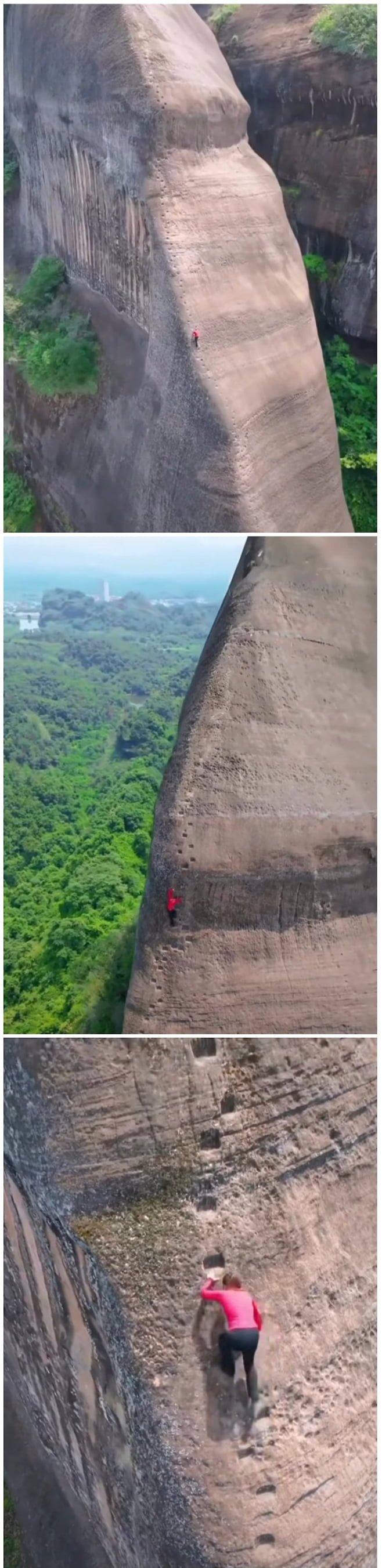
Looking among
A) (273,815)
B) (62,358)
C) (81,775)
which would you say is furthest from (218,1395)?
(62,358)

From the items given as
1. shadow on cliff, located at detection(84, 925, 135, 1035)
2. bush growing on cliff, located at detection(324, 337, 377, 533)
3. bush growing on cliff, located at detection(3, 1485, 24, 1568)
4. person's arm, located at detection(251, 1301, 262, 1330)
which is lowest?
bush growing on cliff, located at detection(3, 1485, 24, 1568)

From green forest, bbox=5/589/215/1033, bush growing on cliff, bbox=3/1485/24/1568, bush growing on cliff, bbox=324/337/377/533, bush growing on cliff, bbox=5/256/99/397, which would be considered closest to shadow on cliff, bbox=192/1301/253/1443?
green forest, bbox=5/589/215/1033

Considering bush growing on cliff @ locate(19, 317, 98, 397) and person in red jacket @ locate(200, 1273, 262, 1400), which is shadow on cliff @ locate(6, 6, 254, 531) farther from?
person in red jacket @ locate(200, 1273, 262, 1400)

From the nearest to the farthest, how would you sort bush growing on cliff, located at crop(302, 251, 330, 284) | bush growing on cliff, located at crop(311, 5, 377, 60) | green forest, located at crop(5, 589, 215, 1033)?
green forest, located at crop(5, 589, 215, 1033) < bush growing on cliff, located at crop(311, 5, 377, 60) < bush growing on cliff, located at crop(302, 251, 330, 284)

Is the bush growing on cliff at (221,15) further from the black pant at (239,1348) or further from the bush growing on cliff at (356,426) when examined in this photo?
the black pant at (239,1348)

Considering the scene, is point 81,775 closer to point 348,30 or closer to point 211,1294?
point 211,1294
